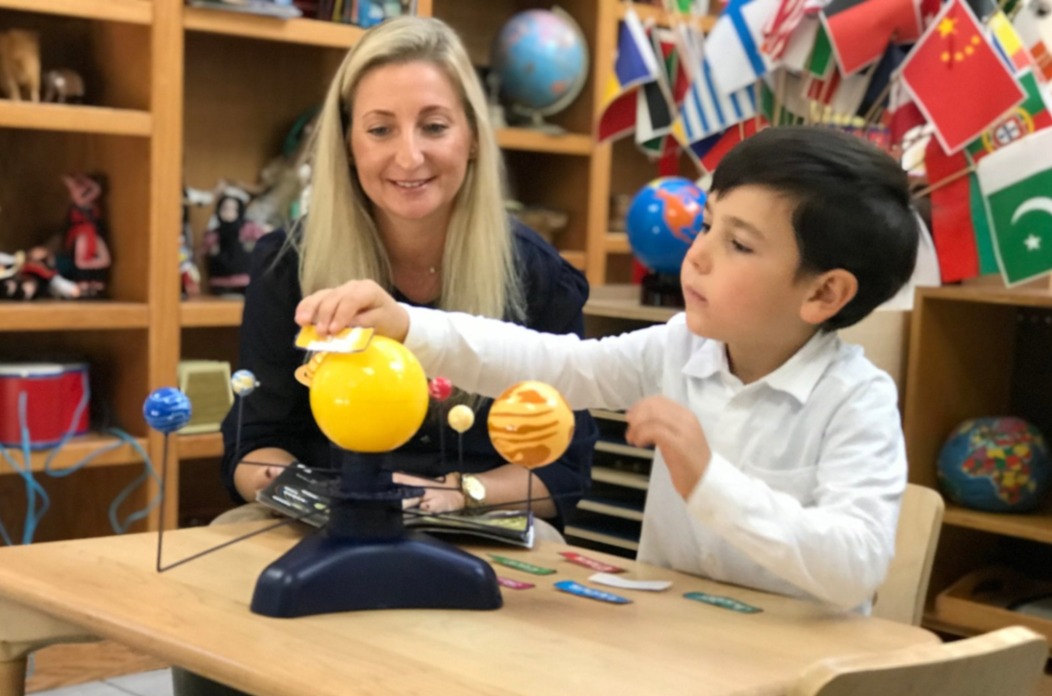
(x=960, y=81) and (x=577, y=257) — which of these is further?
(x=577, y=257)

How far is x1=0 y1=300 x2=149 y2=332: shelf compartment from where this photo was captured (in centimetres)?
255

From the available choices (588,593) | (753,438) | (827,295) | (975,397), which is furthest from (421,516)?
(975,397)

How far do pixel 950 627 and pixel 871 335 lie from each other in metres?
0.59

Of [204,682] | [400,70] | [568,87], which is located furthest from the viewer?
[568,87]

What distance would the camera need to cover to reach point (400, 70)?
1793 mm

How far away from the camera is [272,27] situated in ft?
9.28

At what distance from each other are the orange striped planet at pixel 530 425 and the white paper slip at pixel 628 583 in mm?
187

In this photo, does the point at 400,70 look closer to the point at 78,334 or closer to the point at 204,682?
the point at 204,682

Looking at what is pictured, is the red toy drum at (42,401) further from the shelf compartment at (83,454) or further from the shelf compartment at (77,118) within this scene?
the shelf compartment at (77,118)

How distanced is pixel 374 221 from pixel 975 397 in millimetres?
1529

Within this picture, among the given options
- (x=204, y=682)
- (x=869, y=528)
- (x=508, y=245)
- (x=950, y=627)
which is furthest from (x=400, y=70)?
(x=950, y=627)

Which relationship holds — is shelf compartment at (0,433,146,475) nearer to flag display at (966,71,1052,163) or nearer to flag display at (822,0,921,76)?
flag display at (822,0,921,76)

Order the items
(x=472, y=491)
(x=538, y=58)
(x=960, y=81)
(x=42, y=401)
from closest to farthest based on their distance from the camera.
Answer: (x=472, y=491)
(x=960, y=81)
(x=42, y=401)
(x=538, y=58)

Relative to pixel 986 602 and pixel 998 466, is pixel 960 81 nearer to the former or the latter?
Answer: pixel 998 466
